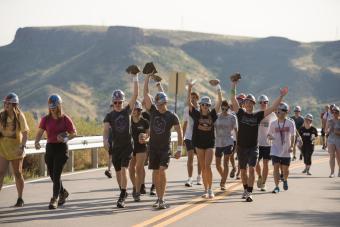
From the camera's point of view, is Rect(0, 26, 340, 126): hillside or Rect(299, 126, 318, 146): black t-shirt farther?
Rect(0, 26, 340, 126): hillside

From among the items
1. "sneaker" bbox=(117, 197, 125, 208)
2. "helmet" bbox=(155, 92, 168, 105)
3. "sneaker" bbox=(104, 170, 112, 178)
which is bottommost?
"sneaker" bbox=(117, 197, 125, 208)

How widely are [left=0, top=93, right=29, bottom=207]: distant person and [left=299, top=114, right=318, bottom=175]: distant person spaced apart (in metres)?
10.8

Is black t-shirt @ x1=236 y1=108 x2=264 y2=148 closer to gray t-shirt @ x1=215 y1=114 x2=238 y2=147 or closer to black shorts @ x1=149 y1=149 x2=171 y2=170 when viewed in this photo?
gray t-shirt @ x1=215 y1=114 x2=238 y2=147

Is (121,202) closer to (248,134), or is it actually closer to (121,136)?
(121,136)

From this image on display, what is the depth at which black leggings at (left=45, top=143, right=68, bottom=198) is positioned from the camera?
13141mm

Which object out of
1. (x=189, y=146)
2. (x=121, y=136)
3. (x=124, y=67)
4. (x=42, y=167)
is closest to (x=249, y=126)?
(x=121, y=136)

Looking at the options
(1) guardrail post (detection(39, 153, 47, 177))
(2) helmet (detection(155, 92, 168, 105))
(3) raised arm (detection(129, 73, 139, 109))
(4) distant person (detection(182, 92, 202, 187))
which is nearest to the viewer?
(2) helmet (detection(155, 92, 168, 105))

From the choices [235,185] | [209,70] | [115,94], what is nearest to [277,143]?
[235,185]

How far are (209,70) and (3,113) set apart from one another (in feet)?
569

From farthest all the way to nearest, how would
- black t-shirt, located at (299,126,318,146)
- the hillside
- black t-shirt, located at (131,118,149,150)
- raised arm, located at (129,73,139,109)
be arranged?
the hillside
black t-shirt, located at (299,126,318,146)
black t-shirt, located at (131,118,149,150)
raised arm, located at (129,73,139,109)

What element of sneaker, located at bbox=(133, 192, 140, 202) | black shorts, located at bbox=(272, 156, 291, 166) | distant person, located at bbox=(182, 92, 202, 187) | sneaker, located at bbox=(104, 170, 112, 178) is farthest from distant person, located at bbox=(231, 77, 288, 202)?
sneaker, located at bbox=(104, 170, 112, 178)

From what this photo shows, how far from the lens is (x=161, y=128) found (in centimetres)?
1318

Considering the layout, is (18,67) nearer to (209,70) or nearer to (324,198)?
(209,70)

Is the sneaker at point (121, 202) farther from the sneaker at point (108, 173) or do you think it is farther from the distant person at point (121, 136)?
the sneaker at point (108, 173)
